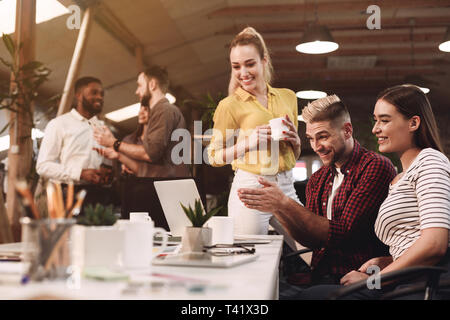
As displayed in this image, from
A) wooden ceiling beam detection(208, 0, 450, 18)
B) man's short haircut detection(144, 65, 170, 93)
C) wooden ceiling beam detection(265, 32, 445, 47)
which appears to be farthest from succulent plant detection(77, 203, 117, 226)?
wooden ceiling beam detection(265, 32, 445, 47)

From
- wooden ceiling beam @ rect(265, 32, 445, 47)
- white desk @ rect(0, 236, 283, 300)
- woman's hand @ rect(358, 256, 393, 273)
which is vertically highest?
wooden ceiling beam @ rect(265, 32, 445, 47)

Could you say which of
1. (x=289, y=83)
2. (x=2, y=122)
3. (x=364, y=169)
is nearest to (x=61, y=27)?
(x=2, y=122)

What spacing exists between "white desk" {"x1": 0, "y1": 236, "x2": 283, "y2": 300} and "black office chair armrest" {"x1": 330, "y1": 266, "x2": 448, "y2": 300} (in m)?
0.20

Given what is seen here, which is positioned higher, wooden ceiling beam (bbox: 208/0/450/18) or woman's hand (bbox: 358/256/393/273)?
wooden ceiling beam (bbox: 208/0/450/18)

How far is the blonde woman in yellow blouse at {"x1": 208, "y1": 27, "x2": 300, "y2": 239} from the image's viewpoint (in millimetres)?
2463

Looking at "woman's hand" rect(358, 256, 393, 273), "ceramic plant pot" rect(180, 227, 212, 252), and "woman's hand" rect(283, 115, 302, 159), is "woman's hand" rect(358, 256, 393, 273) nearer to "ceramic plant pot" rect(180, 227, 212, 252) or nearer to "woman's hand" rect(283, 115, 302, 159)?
"ceramic plant pot" rect(180, 227, 212, 252)

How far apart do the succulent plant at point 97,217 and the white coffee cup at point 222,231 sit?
61cm

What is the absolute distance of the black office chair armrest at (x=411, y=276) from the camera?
1061 mm

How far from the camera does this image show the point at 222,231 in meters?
1.58

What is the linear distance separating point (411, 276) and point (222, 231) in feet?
1.97

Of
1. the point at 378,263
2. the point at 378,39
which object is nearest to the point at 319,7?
the point at 378,39

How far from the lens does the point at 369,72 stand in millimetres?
10062

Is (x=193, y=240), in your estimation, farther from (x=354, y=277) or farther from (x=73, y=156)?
(x=73, y=156)
